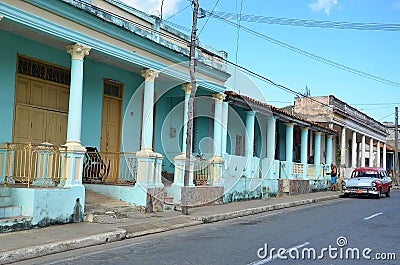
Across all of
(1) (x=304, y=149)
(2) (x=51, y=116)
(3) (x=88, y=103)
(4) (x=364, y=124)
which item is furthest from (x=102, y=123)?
(4) (x=364, y=124)

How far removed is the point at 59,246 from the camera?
8.30 metres

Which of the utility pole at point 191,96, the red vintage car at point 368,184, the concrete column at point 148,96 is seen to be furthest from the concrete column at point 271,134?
the concrete column at point 148,96

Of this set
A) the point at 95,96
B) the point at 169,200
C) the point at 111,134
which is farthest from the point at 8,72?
the point at 169,200

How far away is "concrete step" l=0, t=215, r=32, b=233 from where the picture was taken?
30.1 feet

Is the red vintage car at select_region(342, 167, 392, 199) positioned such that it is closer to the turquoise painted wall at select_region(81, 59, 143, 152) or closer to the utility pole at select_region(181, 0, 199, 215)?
the utility pole at select_region(181, 0, 199, 215)

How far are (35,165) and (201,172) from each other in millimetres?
7362

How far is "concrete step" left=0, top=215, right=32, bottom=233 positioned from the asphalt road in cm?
180

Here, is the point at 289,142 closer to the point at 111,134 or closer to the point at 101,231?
the point at 111,134

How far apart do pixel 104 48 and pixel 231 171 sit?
7.93 meters

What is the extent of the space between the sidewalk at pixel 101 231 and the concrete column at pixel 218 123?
108 inches

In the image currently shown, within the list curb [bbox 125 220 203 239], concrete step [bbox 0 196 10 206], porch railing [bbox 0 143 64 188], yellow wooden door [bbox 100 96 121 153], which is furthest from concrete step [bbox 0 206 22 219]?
yellow wooden door [bbox 100 96 121 153]

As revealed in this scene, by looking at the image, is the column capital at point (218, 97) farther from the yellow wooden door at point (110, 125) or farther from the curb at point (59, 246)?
the curb at point (59, 246)

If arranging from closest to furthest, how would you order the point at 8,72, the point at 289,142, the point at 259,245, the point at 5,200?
the point at 259,245, the point at 5,200, the point at 8,72, the point at 289,142

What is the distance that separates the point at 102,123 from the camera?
15.2 meters
